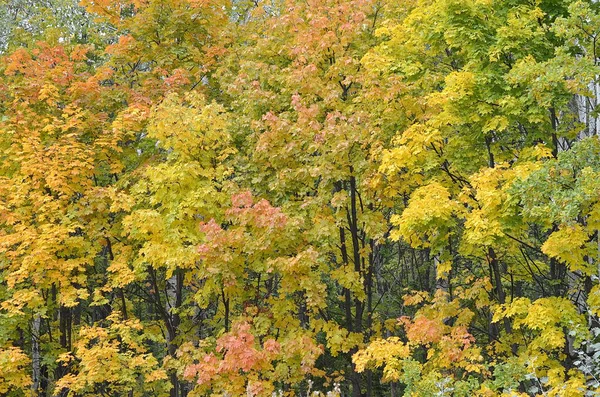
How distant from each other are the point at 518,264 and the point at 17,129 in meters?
12.0

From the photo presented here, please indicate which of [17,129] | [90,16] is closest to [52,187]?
[17,129]

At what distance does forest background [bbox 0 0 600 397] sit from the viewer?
9906mm

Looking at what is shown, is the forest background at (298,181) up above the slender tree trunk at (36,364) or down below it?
above

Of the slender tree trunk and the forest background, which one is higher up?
the forest background

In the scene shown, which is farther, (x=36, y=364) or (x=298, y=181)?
(x=36, y=364)

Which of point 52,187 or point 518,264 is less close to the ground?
point 52,187

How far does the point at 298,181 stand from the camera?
1294 centimetres

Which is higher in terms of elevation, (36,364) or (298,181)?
(298,181)

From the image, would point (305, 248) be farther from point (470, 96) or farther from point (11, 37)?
point (11, 37)

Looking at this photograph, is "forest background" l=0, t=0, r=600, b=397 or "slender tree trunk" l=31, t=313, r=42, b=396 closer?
"forest background" l=0, t=0, r=600, b=397

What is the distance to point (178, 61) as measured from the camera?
15.2 m

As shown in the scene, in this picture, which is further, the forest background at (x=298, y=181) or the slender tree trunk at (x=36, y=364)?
the slender tree trunk at (x=36, y=364)

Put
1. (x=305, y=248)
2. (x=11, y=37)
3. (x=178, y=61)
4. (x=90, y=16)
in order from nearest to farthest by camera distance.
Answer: (x=305, y=248)
(x=178, y=61)
(x=11, y=37)
(x=90, y=16)

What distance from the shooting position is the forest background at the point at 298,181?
991 cm
